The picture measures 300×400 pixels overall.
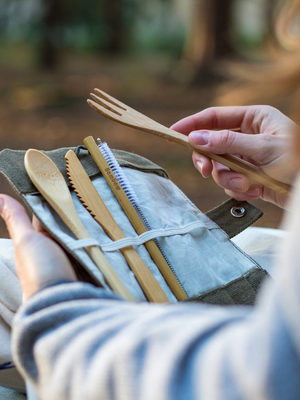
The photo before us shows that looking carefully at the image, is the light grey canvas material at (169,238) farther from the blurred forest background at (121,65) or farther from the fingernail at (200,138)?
the blurred forest background at (121,65)

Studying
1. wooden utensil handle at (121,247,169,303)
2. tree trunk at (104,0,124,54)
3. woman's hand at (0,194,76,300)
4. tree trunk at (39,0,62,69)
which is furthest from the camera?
tree trunk at (104,0,124,54)

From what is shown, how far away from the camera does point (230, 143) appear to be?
76 centimetres

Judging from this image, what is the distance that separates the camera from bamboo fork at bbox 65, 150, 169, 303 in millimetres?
565

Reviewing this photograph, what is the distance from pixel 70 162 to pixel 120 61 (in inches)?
253

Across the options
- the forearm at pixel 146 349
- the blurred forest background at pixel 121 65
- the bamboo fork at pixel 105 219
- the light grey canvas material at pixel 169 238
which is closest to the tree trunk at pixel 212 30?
the blurred forest background at pixel 121 65

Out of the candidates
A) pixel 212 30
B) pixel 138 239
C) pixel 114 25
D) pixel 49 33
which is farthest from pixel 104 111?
pixel 114 25

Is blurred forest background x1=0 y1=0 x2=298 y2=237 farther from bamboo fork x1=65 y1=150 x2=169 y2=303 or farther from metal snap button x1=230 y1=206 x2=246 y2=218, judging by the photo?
bamboo fork x1=65 y1=150 x2=169 y2=303

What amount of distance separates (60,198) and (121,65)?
248 inches

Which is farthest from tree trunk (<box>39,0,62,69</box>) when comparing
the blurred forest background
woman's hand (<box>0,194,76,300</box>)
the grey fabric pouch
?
woman's hand (<box>0,194,76,300</box>)

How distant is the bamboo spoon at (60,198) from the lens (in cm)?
52

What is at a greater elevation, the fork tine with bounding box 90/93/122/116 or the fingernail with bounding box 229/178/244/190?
the fork tine with bounding box 90/93/122/116

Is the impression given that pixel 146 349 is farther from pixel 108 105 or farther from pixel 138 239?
pixel 108 105

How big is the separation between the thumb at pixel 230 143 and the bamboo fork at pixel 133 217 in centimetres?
18

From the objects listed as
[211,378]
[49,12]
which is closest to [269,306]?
[211,378]
